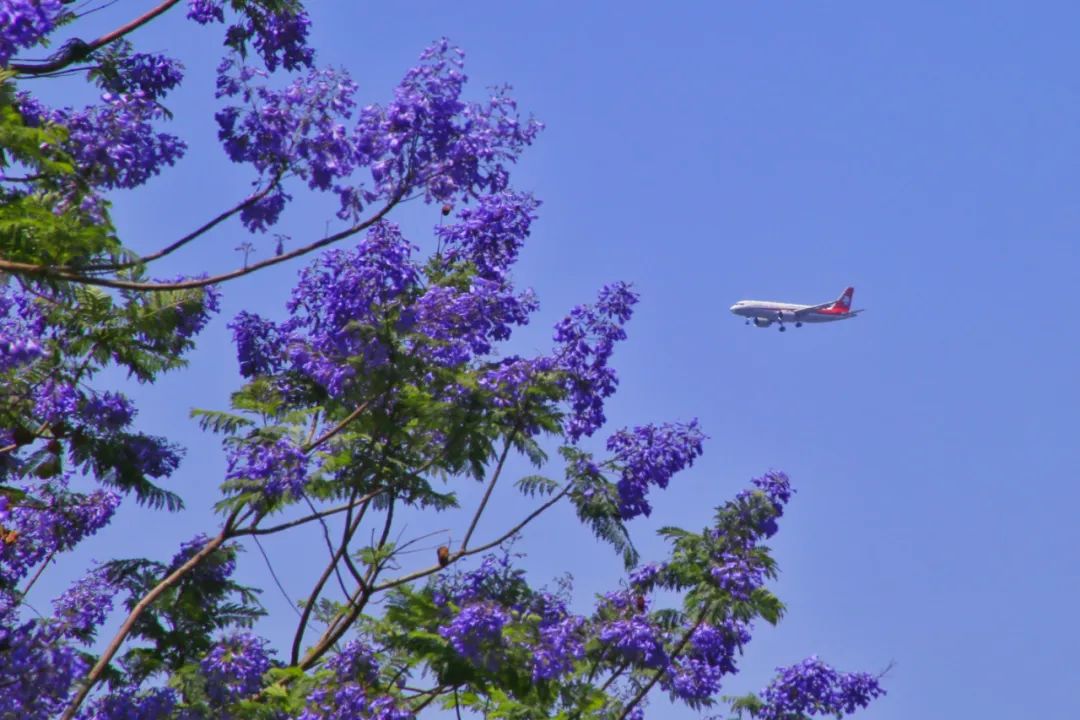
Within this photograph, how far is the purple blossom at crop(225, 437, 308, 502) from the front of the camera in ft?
48.9

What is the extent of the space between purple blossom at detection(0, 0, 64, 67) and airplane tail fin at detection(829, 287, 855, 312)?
10733 cm

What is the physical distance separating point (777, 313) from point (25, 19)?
338 feet

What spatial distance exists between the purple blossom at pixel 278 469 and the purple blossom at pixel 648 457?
4.20 metres

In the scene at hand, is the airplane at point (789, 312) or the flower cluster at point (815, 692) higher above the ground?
the airplane at point (789, 312)

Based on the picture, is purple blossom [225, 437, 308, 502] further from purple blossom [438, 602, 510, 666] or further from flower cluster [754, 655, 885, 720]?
flower cluster [754, 655, 885, 720]

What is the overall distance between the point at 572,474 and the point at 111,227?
7008 millimetres

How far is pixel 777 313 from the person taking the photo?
111375 mm

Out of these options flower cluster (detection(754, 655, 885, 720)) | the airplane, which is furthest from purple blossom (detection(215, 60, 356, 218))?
the airplane

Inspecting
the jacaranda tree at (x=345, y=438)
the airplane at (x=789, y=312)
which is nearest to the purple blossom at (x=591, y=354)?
the jacaranda tree at (x=345, y=438)

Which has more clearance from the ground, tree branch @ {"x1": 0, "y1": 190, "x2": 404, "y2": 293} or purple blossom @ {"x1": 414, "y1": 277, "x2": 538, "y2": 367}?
purple blossom @ {"x1": 414, "y1": 277, "x2": 538, "y2": 367}

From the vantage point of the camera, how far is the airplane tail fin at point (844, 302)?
117 meters

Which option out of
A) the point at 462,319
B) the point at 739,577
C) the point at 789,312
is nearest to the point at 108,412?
the point at 462,319

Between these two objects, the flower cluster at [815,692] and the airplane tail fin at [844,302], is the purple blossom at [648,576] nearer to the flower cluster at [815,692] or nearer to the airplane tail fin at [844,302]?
the flower cluster at [815,692]

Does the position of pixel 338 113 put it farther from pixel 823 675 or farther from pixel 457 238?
pixel 823 675
